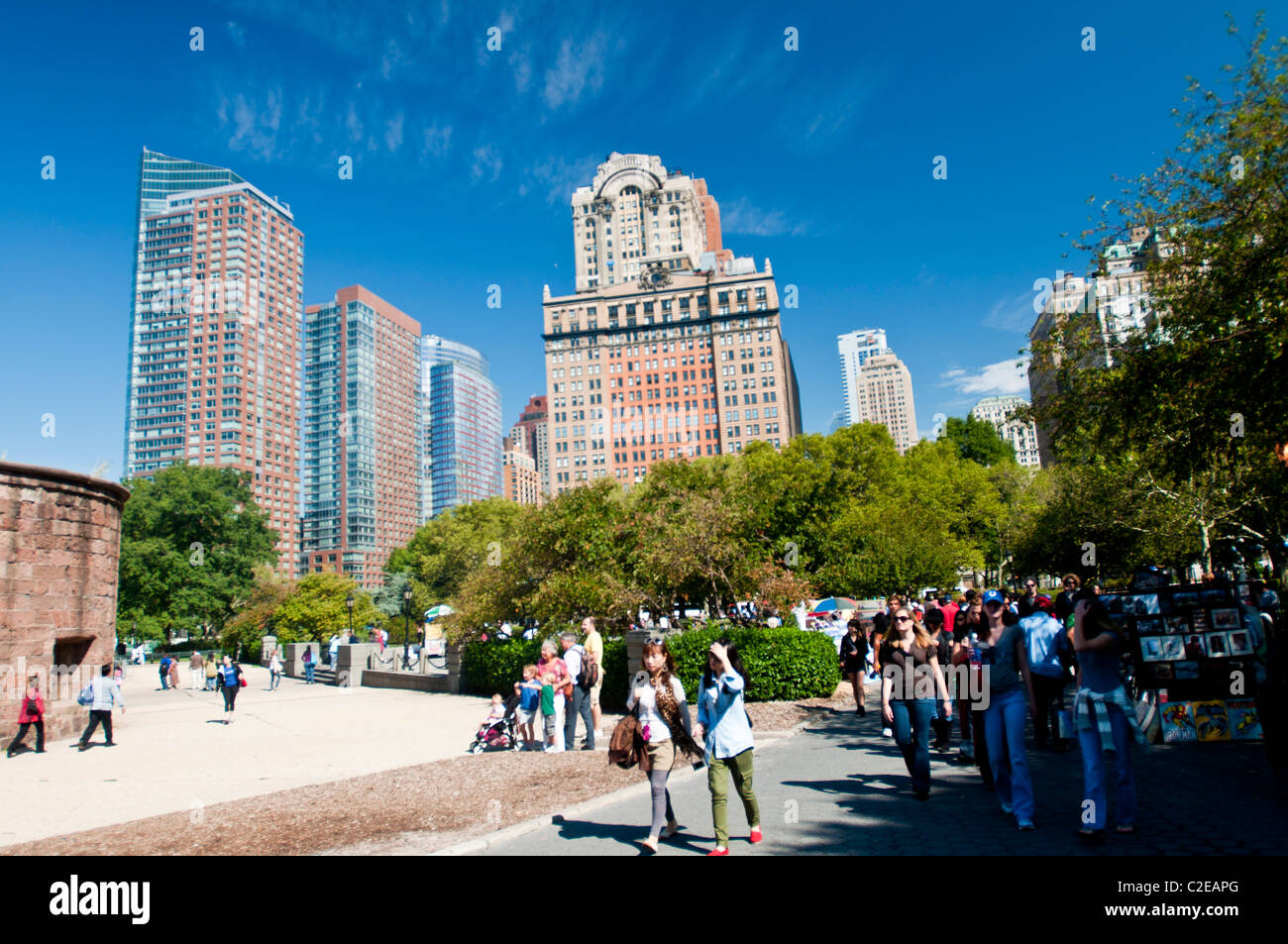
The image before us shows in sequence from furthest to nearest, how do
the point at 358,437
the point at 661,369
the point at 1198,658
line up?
the point at 358,437
the point at 661,369
the point at 1198,658

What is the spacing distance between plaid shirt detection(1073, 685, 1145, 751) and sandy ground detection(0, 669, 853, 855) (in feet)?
16.0

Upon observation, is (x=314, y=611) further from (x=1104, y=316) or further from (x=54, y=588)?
(x=1104, y=316)

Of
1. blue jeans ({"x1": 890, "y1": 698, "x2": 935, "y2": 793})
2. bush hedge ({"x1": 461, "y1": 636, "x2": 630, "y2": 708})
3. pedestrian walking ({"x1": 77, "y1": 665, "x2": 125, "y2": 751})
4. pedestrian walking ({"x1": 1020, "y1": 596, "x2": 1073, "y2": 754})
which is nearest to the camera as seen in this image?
pedestrian walking ({"x1": 1020, "y1": 596, "x2": 1073, "y2": 754})

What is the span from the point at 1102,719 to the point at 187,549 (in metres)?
60.4

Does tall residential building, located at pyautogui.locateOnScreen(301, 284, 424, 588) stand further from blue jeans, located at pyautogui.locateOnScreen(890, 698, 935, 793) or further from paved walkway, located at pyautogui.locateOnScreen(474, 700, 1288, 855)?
blue jeans, located at pyautogui.locateOnScreen(890, 698, 935, 793)

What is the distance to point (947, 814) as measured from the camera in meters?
6.43

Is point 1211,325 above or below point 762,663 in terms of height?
above

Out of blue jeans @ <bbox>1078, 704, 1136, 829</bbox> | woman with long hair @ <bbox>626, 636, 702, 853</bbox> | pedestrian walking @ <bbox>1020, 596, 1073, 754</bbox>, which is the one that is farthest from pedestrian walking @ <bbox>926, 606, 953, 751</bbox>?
woman with long hair @ <bbox>626, 636, 702, 853</bbox>

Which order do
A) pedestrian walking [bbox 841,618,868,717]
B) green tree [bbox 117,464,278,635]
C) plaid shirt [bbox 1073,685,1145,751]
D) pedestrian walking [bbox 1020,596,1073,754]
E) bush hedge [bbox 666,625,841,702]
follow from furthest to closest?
1. green tree [bbox 117,464,278,635]
2. bush hedge [bbox 666,625,841,702]
3. pedestrian walking [bbox 841,618,868,717]
4. pedestrian walking [bbox 1020,596,1073,754]
5. plaid shirt [bbox 1073,685,1145,751]

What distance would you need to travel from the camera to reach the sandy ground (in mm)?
7152

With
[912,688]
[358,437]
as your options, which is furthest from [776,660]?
[358,437]

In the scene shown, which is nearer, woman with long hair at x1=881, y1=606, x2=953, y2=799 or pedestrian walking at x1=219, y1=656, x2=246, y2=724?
woman with long hair at x1=881, y1=606, x2=953, y2=799
